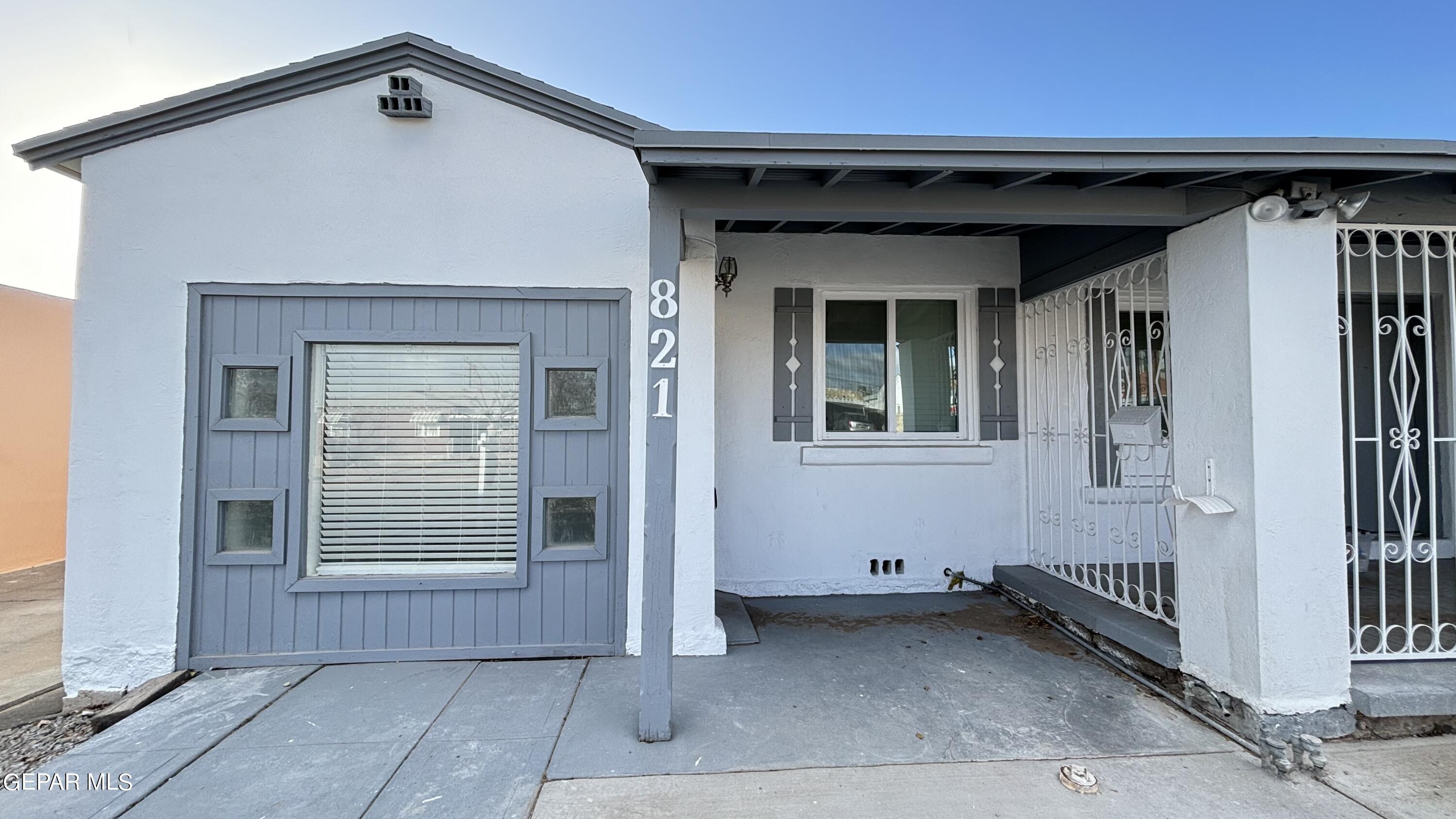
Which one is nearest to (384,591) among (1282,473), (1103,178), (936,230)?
(1103,178)

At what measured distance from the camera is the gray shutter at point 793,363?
15.2 feet

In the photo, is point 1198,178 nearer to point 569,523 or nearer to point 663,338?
point 663,338

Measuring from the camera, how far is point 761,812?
6.93ft

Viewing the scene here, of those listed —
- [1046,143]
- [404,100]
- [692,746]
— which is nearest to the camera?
[1046,143]

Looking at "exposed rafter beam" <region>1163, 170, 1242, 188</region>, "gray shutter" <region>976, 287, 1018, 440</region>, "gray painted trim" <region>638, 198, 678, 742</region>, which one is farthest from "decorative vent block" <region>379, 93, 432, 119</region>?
"gray shutter" <region>976, 287, 1018, 440</region>

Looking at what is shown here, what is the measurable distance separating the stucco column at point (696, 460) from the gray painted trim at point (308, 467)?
91 centimetres

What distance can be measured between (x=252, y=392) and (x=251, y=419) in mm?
157

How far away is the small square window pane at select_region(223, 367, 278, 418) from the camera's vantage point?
3.44 meters

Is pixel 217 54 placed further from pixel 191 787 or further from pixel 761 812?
pixel 761 812

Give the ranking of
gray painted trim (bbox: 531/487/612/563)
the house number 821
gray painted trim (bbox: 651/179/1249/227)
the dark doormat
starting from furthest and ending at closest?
the dark doormat → gray painted trim (bbox: 531/487/612/563) → gray painted trim (bbox: 651/179/1249/227) → the house number 821

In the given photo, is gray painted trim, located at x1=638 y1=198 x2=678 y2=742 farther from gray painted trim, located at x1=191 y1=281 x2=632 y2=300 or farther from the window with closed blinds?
the window with closed blinds

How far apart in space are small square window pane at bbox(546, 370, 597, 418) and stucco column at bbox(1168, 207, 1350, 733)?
10.5ft

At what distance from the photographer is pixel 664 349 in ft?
8.54

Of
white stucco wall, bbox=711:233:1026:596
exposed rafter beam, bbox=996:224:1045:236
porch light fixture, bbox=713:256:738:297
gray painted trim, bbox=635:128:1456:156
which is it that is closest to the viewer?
gray painted trim, bbox=635:128:1456:156
